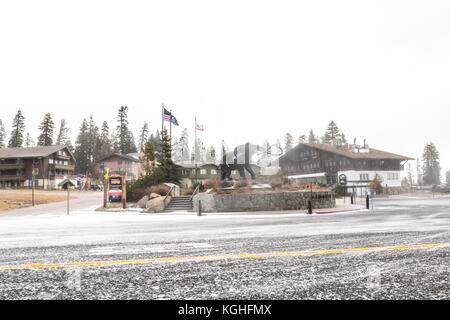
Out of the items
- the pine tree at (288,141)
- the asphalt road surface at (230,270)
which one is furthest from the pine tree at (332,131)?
the asphalt road surface at (230,270)

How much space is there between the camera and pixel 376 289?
394 cm

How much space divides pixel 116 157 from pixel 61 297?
77.5 meters

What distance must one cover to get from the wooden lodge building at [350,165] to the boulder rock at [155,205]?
3414cm

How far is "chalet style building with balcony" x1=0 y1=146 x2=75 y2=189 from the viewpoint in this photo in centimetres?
6003

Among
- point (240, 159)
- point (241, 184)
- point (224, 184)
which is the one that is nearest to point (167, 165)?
point (224, 184)

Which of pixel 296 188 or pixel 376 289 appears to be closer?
pixel 376 289

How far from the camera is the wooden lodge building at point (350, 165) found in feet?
175

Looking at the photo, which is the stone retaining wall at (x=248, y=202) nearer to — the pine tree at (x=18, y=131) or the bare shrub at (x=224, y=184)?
the bare shrub at (x=224, y=184)

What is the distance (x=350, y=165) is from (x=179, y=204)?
1462 inches

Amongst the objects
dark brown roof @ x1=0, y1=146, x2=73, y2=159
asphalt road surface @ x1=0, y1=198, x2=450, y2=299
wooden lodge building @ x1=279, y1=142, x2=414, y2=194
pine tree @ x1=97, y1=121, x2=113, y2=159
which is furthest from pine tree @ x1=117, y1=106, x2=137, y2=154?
asphalt road surface @ x1=0, y1=198, x2=450, y2=299

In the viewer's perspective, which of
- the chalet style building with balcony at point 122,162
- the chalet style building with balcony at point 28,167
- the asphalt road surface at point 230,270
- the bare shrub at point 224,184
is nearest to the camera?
the asphalt road surface at point 230,270
